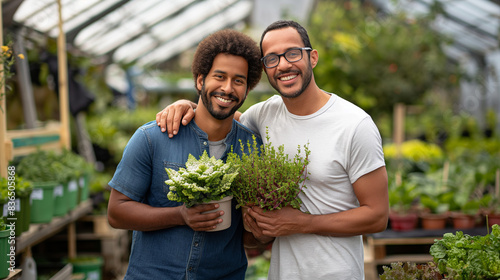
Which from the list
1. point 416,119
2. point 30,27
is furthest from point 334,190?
point 416,119

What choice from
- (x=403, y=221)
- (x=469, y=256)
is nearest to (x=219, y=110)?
(x=469, y=256)

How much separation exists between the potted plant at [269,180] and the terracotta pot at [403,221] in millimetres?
2457

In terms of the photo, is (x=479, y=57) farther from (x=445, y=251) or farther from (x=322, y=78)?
(x=445, y=251)

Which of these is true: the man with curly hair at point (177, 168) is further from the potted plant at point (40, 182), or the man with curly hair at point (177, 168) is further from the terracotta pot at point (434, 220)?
the terracotta pot at point (434, 220)

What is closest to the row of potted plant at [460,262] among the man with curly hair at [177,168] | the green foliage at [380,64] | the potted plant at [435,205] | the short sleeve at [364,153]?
the short sleeve at [364,153]

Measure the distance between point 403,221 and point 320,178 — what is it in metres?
2.43

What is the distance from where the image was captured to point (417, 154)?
6516mm

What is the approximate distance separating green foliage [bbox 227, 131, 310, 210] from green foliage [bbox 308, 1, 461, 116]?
431 cm

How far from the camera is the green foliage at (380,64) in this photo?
18.7ft

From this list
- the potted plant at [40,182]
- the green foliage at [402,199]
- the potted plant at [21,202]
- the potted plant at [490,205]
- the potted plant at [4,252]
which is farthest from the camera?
the green foliage at [402,199]

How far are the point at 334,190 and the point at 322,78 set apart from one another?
455 centimetres

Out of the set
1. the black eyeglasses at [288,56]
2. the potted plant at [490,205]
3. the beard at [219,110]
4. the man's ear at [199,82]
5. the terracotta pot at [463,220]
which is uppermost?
the black eyeglasses at [288,56]

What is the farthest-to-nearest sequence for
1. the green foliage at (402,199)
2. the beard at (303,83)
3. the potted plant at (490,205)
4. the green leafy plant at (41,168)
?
the green foliage at (402,199) → the potted plant at (490,205) → the green leafy plant at (41,168) → the beard at (303,83)

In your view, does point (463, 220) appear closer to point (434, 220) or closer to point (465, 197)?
point (434, 220)
